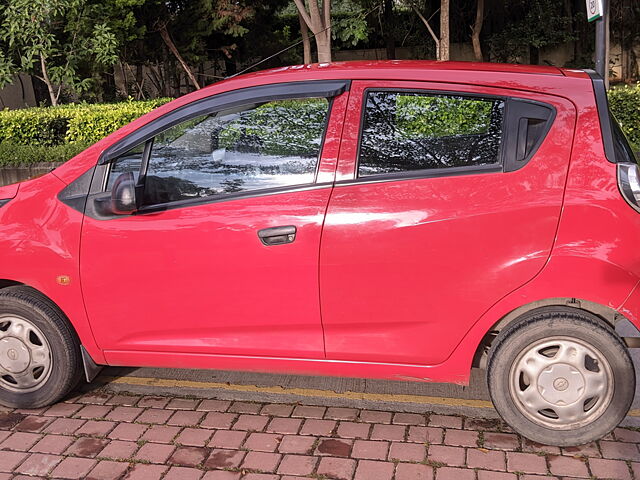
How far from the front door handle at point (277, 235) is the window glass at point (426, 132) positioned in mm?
449

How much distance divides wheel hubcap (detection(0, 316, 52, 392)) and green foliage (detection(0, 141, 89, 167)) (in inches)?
255

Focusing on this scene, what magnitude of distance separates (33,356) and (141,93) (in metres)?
14.9

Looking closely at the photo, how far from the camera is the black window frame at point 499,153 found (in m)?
3.27

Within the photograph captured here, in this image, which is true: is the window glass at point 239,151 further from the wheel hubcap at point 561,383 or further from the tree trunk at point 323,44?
the tree trunk at point 323,44

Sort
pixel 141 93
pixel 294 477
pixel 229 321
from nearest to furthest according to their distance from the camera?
pixel 294 477 < pixel 229 321 < pixel 141 93

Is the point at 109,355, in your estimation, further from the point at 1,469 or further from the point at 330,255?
the point at 330,255

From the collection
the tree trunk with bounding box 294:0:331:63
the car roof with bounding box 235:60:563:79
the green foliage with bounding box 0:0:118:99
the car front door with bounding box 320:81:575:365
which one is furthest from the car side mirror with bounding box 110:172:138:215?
the tree trunk with bounding box 294:0:331:63

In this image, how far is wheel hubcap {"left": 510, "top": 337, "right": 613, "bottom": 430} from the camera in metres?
3.27

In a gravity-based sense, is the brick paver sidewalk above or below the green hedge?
below

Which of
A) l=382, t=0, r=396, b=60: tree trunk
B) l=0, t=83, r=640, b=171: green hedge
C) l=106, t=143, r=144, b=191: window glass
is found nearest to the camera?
l=106, t=143, r=144, b=191: window glass

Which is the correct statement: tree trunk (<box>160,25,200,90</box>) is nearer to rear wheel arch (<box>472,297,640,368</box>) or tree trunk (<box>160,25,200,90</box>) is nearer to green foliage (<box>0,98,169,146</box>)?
green foliage (<box>0,98,169,146</box>)

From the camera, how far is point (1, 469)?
3373 mm

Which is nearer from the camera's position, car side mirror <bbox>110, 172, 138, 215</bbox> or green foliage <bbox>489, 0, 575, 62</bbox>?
car side mirror <bbox>110, 172, 138, 215</bbox>

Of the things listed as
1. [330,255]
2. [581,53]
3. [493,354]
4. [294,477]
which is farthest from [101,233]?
[581,53]
